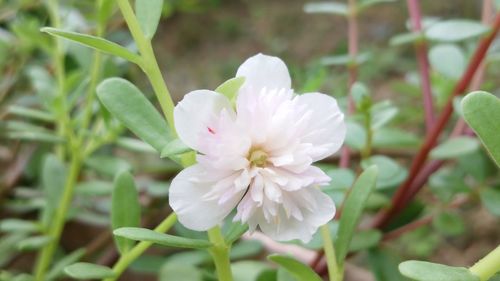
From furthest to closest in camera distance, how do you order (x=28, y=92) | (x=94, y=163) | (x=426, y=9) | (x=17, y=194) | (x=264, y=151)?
(x=426, y=9)
(x=28, y=92)
(x=17, y=194)
(x=94, y=163)
(x=264, y=151)

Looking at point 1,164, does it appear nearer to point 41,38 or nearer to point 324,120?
point 41,38

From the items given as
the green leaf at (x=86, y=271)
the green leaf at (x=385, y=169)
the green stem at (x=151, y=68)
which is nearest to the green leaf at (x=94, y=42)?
the green stem at (x=151, y=68)

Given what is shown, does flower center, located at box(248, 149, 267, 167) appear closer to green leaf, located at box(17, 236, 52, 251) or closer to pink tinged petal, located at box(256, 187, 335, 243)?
pink tinged petal, located at box(256, 187, 335, 243)

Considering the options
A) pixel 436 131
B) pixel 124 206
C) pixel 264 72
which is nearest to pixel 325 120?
pixel 264 72

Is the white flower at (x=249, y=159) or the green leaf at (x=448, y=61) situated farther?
the green leaf at (x=448, y=61)

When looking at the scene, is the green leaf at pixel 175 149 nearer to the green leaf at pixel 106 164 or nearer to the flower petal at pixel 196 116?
the flower petal at pixel 196 116

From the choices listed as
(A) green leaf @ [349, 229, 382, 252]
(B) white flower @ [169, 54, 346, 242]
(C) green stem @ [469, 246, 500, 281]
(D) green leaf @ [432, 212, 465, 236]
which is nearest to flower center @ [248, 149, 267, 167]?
(B) white flower @ [169, 54, 346, 242]

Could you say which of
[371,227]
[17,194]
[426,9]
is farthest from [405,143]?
[426,9]
